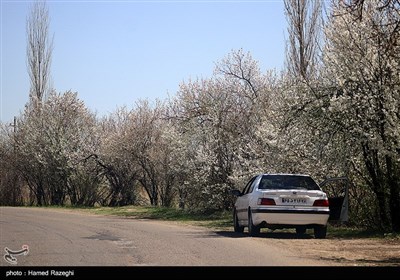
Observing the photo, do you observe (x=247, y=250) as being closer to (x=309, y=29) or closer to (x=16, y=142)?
(x=309, y=29)

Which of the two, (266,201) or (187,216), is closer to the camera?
(266,201)

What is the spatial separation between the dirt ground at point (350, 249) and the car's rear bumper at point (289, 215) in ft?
1.63

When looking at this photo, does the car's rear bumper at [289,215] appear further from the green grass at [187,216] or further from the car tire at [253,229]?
the green grass at [187,216]

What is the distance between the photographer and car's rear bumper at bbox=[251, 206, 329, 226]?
1595 centimetres

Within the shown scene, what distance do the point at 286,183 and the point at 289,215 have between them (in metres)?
1.35

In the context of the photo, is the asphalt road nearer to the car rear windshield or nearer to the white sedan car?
the white sedan car

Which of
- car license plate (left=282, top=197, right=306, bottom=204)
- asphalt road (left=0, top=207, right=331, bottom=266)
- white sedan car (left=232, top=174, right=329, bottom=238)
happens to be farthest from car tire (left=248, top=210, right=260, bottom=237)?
car license plate (left=282, top=197, right=306, bottom=204)

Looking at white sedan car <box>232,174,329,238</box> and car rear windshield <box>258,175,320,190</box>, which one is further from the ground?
car rear windshield <box>258,175,320,190</box>

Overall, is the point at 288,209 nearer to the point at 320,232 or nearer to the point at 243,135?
the point at 320,232

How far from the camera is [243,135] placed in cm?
2992

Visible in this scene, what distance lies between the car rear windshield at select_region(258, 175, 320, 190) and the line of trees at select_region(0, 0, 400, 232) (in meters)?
1.88

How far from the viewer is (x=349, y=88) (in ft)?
58.5

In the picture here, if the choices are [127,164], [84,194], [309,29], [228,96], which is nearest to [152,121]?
[127,164]

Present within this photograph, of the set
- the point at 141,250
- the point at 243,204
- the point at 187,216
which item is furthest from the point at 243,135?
the point at 141,250
